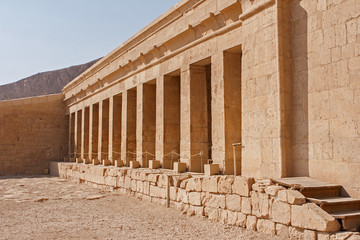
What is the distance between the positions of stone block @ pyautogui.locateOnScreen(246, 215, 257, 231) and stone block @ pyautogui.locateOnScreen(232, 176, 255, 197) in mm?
396

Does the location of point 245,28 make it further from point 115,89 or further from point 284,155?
point 115,89

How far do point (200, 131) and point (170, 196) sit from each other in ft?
6.95

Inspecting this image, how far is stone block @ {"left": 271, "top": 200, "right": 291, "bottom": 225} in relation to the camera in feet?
17.6

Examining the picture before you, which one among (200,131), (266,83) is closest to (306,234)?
(266,83)

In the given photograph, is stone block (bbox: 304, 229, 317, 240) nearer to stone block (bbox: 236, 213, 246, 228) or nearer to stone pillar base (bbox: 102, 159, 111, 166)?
stone block (bbox: 236, 213, 246, 228)

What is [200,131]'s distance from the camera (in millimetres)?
9906

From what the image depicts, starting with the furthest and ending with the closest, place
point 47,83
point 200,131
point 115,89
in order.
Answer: point 47,83 < point 115,89 < point 200,131

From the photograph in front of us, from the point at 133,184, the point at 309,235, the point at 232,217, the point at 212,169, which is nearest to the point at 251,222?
the point at 232,217

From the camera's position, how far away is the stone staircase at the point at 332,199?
4824 mm

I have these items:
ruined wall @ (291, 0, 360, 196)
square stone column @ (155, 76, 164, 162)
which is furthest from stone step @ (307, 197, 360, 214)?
square stone column @ (155, 76, 164, 162)

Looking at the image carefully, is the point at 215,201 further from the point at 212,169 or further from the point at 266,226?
the point at 266,226

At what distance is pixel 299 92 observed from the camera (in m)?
6.59

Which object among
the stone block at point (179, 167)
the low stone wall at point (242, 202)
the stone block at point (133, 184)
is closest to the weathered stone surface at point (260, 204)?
the low stone wall at point (242, 202)

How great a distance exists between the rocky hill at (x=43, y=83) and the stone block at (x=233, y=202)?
4758 cm
